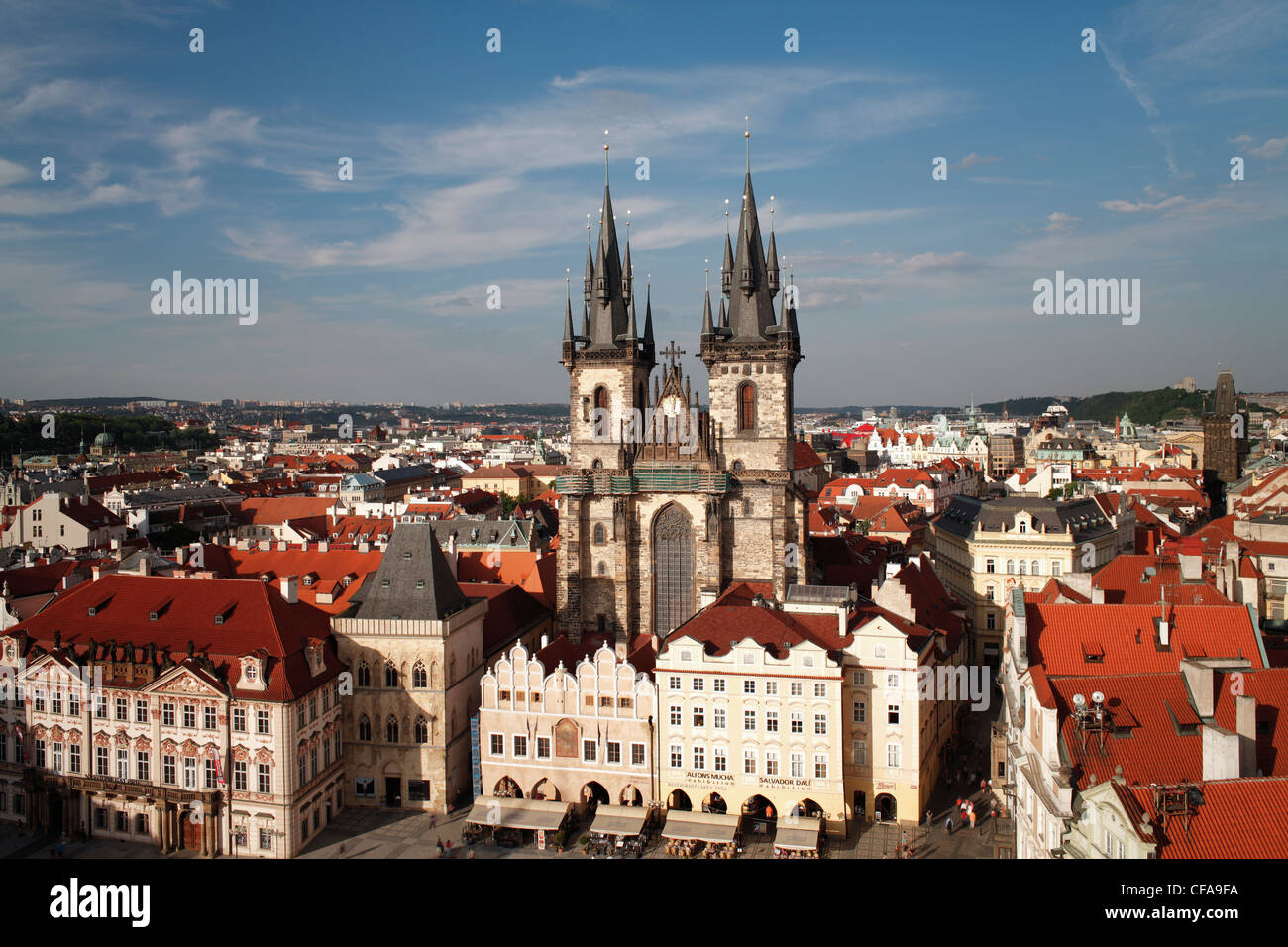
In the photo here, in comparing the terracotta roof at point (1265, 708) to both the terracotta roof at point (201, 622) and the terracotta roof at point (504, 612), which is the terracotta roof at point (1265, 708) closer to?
the terracotta roof at point (504, 612)

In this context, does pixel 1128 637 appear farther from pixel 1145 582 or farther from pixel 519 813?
pixel 519 813

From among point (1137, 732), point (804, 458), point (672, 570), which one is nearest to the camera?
point (1137, 732)

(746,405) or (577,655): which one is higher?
(746,405)

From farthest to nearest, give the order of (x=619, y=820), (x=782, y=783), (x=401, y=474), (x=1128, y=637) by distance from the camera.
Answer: (x=401, y=474)
(x=782, y=783)
(x=619, y=820)
(x=1128, y=637)

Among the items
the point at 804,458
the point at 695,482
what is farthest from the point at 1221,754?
the point at 804,458

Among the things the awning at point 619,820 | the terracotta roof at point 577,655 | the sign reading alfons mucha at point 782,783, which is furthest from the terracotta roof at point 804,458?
the awning at point 619,820

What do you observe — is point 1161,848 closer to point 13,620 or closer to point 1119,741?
point 1119,741
